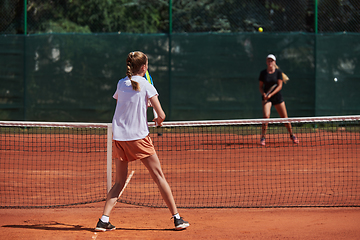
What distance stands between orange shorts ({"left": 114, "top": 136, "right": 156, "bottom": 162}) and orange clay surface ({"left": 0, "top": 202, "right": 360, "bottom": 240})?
2.35 feet

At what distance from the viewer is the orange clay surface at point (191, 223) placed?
4.14 m

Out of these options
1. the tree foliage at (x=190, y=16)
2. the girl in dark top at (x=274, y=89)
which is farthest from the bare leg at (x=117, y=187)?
the tree foliage at (x=190, y=16)

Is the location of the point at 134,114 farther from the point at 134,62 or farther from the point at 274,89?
the point at 274,89

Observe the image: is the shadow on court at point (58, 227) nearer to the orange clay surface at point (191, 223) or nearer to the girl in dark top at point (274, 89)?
the orange clay surface at point (191, 223)

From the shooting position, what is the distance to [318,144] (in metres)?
9.70

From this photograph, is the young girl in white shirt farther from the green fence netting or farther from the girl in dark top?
the green fence netting

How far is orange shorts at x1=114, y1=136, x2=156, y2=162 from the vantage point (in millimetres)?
A: 3963

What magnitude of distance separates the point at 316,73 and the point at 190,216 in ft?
26.3

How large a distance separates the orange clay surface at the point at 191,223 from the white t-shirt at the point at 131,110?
2.99 feet

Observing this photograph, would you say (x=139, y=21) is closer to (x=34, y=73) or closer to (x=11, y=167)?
(x=34, y=73)

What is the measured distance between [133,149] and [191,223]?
3.49ft

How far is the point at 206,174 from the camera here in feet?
Answer: 22.7

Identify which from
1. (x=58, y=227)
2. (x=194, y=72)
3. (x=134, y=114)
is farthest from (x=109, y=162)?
(x=194, y=72)

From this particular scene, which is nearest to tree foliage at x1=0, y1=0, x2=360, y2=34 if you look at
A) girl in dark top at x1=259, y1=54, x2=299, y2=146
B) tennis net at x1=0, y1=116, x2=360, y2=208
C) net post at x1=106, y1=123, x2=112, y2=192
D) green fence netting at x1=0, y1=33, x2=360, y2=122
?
green fence netting at x1=0, y1=33, x2=360, y2=122
